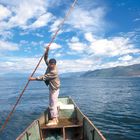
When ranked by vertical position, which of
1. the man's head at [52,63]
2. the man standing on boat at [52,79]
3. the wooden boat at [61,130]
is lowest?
the wooden boat at [61,130]

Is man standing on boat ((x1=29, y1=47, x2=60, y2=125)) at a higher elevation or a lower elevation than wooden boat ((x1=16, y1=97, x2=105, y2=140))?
higher

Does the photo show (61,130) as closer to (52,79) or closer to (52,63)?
(52,79)

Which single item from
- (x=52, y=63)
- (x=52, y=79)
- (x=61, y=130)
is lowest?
(x=61, y=130)

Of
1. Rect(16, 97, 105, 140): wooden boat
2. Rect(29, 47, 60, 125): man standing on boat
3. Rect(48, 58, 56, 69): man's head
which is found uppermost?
Rect(48, 58, 56, 69): man's head

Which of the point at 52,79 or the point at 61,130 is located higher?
the point at 52,79

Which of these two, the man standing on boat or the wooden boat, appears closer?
the wooden boat

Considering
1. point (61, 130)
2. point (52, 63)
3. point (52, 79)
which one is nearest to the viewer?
point (52, 63)

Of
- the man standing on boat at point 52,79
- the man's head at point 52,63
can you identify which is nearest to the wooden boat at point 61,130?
the man standing on boat at point 52,79

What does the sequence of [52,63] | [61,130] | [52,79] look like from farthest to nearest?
1. [61,130]
2. [52,79]
3. [52,63]

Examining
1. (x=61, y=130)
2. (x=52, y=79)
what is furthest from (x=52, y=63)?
(x=61, y=130)

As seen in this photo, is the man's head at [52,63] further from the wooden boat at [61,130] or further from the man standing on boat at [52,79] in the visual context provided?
the wooden boat at [61,130]

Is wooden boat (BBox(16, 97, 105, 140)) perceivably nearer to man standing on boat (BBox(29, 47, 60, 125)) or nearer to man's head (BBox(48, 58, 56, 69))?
man standing on boat (BBox(29, 47, 60, 125))

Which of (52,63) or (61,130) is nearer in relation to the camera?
(52,63)

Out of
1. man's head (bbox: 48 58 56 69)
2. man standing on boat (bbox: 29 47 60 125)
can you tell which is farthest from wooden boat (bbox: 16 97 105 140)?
man's head (bbox: 48 58 56 69)
